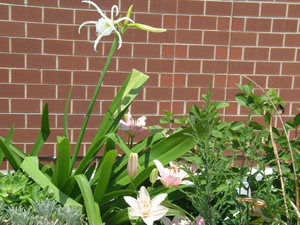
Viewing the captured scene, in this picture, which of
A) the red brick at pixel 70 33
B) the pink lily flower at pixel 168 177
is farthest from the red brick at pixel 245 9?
the pink lily flower at pixel 168 177

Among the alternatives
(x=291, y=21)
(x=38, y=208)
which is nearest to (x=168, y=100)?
(x=291, y=21)

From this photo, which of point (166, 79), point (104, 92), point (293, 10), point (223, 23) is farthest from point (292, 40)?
point (104, 92)

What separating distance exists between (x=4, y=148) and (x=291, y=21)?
2532 mm

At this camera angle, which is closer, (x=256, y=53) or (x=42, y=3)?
(x=42, y=3)

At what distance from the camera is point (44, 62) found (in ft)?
9.00

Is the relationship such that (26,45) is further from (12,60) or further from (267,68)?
(267,68)

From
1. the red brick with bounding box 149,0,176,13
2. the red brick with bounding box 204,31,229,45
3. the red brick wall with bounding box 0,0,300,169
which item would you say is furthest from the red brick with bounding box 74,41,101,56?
the red brick with bounding box 204,31,229,45

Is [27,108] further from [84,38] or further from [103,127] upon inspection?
[103,127]

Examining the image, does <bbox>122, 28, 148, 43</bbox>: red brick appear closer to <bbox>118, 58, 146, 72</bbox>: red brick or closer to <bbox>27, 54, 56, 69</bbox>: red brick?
<bbox>118, 58, 146, 72</bbox>: red brick

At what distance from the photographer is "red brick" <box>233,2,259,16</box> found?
2850 mm

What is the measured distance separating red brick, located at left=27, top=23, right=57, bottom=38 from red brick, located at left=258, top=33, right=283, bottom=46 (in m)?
1.74

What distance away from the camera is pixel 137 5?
108 inches

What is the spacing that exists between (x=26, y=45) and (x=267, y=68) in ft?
6.72

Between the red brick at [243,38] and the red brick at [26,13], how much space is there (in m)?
1.61
